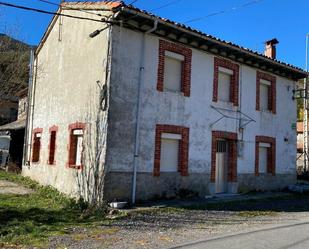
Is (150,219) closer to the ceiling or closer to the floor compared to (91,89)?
closer to the floor

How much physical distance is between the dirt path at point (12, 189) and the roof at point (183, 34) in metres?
7.53

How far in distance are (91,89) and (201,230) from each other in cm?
684

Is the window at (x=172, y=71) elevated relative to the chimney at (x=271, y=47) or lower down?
lower down

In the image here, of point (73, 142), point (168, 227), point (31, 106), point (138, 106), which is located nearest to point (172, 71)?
point (138, 106)

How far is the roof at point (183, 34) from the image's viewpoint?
13484mm

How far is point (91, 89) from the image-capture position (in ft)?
47.7

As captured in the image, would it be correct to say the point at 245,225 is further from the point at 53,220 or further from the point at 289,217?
the point at 53,220

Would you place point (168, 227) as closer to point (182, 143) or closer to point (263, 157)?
point (182, 143)

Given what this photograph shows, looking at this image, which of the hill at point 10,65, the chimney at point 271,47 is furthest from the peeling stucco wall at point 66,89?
the chimney at point 271,47

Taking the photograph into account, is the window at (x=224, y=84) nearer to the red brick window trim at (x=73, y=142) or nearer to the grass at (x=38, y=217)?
the red brick window trim at (x=73, y=142)

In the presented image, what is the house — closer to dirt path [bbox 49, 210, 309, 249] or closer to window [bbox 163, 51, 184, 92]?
window [bbox 163, 51, 184, 92]

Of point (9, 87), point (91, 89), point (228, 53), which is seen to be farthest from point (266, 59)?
point (9, 87)

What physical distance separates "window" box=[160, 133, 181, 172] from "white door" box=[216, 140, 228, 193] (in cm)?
262

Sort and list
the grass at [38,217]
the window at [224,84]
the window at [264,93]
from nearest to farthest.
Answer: the grass at [38,217] < the window at [224,84] < the window at [264,93]
